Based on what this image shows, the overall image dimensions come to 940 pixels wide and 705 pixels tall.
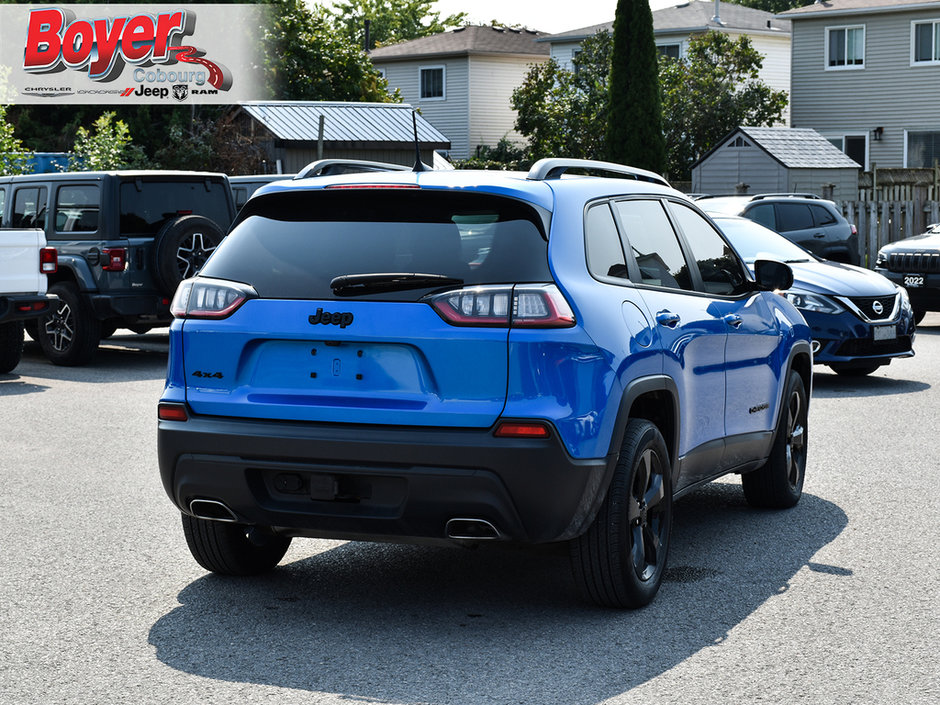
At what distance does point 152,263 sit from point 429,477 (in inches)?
408

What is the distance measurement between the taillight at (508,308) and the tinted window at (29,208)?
1139cm

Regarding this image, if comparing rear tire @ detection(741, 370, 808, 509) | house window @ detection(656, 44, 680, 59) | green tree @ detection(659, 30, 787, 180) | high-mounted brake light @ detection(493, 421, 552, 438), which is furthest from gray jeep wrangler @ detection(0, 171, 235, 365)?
house window @ detection(656, 44, 680, 59)

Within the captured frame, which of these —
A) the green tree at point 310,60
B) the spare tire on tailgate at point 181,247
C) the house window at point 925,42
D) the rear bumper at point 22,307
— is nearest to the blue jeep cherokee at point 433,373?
the rear bumper at point 22,307

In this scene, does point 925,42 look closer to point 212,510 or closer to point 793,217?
point 793,217

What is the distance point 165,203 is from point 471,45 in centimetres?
4180

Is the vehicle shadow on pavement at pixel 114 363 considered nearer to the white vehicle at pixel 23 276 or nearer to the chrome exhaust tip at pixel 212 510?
the white vehicle at pixel 23 276

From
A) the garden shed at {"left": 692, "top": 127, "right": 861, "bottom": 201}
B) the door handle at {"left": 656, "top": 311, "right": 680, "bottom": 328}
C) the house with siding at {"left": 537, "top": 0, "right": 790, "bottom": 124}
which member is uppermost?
the house with siding at {"left": 537, "top": 0, "right": 790, "bottom": 124}

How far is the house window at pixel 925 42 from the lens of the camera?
40.6m

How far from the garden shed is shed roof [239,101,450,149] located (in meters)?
9.61

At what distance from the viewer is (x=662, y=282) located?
20.1 ft

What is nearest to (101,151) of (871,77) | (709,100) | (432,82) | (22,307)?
(709,100)

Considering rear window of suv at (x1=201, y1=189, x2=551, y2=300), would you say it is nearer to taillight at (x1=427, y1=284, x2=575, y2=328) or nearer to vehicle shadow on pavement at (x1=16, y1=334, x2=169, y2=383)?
taillight at (x1=427, y1=284, x2=575, y2=328)

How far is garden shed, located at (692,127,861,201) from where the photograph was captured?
102ft

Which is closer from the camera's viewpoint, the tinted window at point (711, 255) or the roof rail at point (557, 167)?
the roof rail at point (557, 167)
